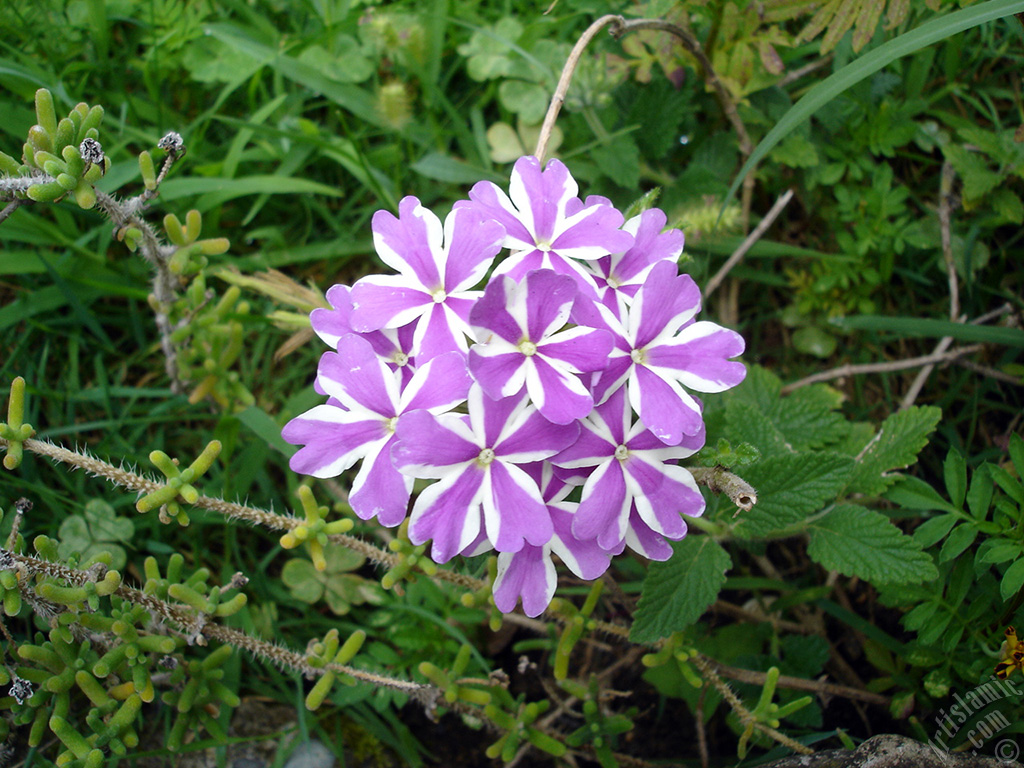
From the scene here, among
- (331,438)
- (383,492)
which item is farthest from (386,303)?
(383,492)

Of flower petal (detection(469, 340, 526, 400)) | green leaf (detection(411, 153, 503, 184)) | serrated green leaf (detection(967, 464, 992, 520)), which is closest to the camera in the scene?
flower petal (detection(469, 340, 526, 400))

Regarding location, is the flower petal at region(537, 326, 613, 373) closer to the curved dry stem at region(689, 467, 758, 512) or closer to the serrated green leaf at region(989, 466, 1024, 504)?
the curved dry stem at region(689, 467, 758, 512)

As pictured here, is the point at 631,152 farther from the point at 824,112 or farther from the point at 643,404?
the point at 643,404

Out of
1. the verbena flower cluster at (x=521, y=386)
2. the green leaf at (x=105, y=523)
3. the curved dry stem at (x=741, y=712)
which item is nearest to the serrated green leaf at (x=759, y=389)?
the curved dry stem at (x=741, y=712)

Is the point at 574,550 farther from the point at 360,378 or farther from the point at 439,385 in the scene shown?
the point at 360,378

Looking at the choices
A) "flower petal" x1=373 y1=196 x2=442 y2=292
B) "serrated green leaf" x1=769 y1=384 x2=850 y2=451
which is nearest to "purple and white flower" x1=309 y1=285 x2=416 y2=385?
"flower petal" x1=373 y1=196 x2=442 y2=292

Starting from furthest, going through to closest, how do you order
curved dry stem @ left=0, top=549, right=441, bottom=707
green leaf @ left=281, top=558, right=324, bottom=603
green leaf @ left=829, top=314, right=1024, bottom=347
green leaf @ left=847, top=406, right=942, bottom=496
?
green leaf @ left=281, top=558, right=324, bottom=603 < green leaf @ left=829, top=314, right=1024, bottom=347 < green leaf @ left=847, top=406, right=942, bottom=496 < curved dry stem @ left=0, top=549, right=441, bottom=707

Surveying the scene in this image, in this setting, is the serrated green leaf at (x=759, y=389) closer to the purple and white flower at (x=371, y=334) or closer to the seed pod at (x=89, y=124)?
the purple and white flower at (x=371, y=334)
